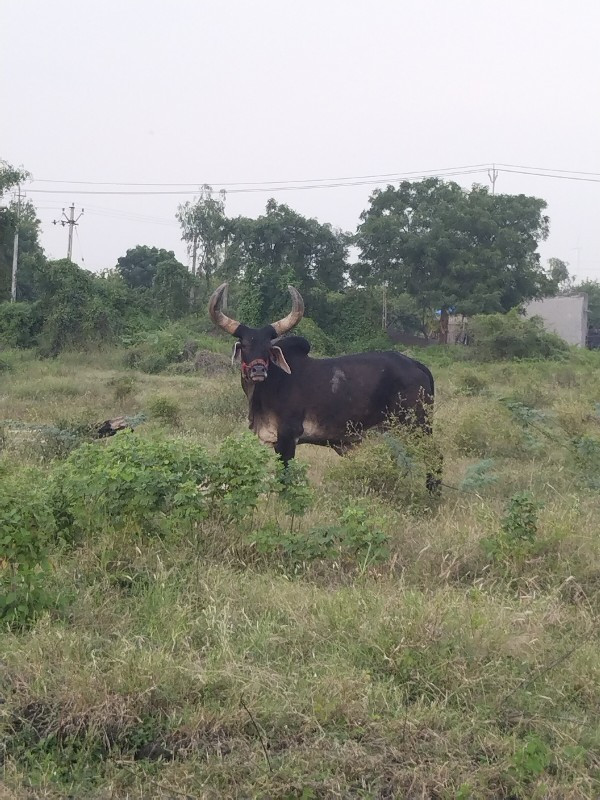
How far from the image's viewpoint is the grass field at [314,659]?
2.81m

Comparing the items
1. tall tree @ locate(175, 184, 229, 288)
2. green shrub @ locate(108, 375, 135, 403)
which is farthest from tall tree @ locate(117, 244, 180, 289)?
green shrub @ locate(108, 375, 135, 403)

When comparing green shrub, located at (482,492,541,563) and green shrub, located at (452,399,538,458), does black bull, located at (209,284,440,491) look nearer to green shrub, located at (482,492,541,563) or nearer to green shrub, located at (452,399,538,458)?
green shrub, located at (452,399,538,458)

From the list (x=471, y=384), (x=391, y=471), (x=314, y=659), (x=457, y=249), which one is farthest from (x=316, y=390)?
(x=457, y=249)

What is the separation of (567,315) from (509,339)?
17.8 m

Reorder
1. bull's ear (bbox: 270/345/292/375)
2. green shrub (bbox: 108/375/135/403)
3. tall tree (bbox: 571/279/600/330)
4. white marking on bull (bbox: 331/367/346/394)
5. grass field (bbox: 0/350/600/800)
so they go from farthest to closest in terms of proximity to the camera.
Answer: tall tree (bbox: 571/279/600/330)
green shrub (bbox: 108/375/135/403)
white marking on bull (bbox: 331/367/346/394)
bull's ear (bbox: 270/345/292/375)
grass field (bbox: 0/350/600/800)

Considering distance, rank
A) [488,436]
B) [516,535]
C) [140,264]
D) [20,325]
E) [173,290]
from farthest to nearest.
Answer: [140,264] → [173,290] → [20,325] → [488,436] → [516,535]

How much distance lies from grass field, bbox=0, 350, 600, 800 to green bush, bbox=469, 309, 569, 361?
69.7 ft

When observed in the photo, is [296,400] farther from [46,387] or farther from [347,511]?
[46,387]

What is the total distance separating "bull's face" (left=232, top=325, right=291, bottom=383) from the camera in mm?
7422

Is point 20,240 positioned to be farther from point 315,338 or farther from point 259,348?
point 259,348

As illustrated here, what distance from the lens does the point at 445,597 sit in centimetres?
400

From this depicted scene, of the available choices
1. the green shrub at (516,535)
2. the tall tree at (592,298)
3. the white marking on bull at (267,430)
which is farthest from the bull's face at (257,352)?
the tall tree at (592,298)

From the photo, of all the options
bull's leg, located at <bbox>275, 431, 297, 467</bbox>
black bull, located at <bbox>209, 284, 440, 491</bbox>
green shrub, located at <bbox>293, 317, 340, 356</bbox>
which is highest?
green shrub, located at <bbox>293, 317, 340, 356</bbox>

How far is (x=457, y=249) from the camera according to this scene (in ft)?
107
